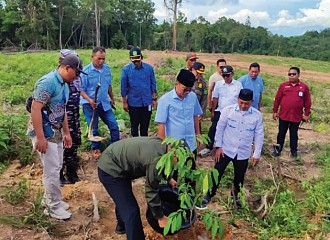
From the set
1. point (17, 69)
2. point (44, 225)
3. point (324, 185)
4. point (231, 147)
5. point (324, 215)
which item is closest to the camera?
point (44, 225)

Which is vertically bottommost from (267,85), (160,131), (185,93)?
(267,85)

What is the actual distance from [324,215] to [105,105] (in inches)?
117

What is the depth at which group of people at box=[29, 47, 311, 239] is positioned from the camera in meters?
2.90

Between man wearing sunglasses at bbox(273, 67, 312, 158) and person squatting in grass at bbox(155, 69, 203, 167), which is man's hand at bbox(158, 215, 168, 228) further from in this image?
man wearing sunglasses at bbox(273, 67, 312, 158)

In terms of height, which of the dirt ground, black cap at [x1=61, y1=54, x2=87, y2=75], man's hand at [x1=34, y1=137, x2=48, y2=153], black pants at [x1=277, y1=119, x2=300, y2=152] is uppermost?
black cap at [x1=61, y1=54, x2=87, y2=75]

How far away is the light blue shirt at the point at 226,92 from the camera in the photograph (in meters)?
5.21

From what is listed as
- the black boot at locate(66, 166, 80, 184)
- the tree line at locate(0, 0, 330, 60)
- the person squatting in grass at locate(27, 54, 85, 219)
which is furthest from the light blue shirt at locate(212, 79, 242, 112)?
the tree line at locate(0, 0, 330, 60)

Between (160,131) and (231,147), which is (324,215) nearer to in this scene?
(231,147)

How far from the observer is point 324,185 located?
4609mm

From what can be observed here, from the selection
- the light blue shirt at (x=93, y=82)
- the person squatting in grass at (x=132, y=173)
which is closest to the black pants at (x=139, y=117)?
the light blue shirt at (x=93, y=82)

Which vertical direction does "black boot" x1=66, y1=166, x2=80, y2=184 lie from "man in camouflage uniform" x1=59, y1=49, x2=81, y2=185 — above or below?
below

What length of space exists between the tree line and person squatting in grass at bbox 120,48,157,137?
3090cm

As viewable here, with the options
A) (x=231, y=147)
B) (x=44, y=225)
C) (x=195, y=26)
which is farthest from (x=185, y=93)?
A: (x=195, y=26)

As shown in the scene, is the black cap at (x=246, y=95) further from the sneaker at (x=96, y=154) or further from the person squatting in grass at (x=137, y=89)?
the sneaker at (x=96, y=154)
